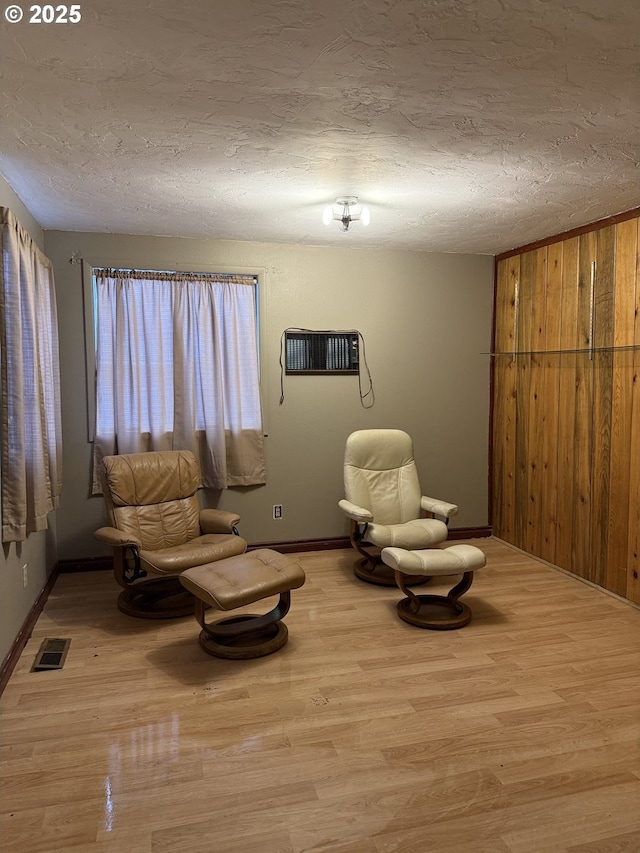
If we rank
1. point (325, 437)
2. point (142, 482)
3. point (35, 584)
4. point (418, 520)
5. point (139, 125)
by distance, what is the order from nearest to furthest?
point (139, 125) < point (35, 584) < point (142, 482) < point (418, 520) < point (325, 437)

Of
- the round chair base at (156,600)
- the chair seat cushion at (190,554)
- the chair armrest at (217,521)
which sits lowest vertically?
the round chair base at (156,600)

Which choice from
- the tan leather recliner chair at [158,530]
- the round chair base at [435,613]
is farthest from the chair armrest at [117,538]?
the round chair base at [435,613]

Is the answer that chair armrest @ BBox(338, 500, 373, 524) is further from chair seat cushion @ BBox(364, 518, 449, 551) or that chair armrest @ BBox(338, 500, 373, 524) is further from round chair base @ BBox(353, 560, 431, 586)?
round chair base @ BBox(353, 560, 431, 586)

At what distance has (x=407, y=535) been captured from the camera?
388 centimetres

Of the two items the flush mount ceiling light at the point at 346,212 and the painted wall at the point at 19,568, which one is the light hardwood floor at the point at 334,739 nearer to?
the painted wall at the point at 19,568

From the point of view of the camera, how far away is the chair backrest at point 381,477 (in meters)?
4.35

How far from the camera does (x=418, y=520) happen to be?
422cm

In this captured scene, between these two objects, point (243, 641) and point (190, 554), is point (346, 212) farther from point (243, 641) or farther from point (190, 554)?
point (243, 641)

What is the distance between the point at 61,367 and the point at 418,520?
9.26 feet

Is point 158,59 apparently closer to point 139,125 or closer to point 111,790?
point 139,125

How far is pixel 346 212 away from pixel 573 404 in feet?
6.84

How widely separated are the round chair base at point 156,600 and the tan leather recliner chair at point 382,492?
4.08 ft

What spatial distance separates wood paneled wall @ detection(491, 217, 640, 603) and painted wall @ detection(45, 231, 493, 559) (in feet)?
0.89

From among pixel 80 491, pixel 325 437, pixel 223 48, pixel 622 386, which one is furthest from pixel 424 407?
pixel 223 48
